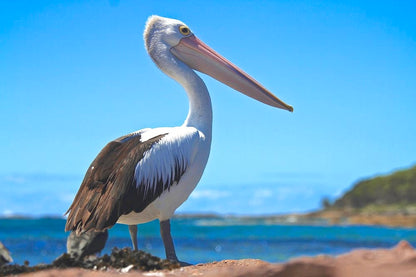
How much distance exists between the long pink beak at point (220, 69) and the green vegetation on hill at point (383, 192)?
7688 centimetres

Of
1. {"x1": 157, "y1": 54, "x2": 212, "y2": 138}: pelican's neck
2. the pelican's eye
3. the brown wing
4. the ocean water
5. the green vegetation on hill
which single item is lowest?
the ocean water

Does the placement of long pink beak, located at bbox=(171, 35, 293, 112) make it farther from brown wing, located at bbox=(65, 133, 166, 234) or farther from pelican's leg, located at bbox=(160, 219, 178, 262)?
pelican's leg, located at bbox=(160, 219, 178, 262)

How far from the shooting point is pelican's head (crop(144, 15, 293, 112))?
636 centimetres

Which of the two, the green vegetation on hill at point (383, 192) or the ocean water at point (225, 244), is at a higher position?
the green vegetation on hill at point (383, 192)

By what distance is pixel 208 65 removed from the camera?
655 centimetres

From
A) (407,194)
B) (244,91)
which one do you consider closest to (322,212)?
(407,194)

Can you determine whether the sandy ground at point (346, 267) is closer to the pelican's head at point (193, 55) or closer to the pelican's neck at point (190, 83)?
the pelican's neck at point (190, 83)

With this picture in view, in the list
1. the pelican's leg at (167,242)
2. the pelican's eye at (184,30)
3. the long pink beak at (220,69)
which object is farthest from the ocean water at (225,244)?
the pelican's leg at (167,242)

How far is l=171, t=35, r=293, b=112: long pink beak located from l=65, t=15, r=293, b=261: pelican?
0.35 ft

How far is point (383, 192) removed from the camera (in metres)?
84.4

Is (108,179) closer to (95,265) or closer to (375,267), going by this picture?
(95,265)

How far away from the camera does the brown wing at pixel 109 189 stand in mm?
5117

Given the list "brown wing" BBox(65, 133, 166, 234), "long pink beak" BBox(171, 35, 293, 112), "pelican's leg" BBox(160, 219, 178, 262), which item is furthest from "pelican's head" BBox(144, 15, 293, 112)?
"pelican's leg" BBox(160, 219, 178, 262)

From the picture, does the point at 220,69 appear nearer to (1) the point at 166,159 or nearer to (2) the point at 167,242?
(1) the point at 166,159
